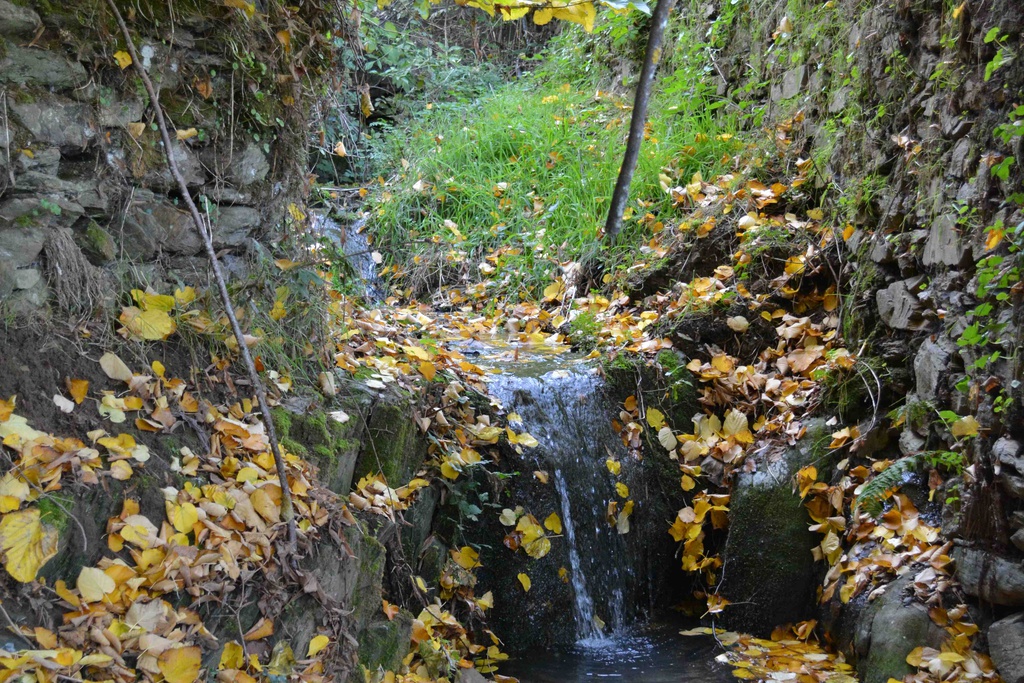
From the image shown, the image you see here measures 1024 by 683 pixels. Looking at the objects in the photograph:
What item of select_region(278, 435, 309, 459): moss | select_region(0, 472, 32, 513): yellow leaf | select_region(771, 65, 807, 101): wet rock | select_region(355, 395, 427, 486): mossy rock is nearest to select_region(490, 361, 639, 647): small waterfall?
select_region(355, 395, 427, 486): mossy rock

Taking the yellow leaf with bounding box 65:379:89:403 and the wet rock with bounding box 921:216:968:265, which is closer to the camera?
the yellow leaf with bounding box 65:379:89:403

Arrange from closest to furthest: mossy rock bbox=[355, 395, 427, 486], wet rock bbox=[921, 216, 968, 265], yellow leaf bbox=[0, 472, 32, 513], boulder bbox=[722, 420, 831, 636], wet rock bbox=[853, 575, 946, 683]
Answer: yellow leaf bbox=[0, 472, 32, 513] < wet rock bbox=[853, 575, 946, 683] < mossy rock bbox=[355, 395, 427, 486] < wet rock bbox=[921, 216, 968, 265] < boulder bbox=[722, 420, 831, 636]

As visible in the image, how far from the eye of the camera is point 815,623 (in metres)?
3.68

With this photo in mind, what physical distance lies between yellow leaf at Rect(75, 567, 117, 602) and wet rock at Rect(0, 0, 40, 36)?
1543 millimetres

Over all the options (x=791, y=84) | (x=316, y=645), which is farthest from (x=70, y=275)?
(x=791, y=84)

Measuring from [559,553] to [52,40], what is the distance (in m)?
2.81

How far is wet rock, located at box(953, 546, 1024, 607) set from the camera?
2.81 meters

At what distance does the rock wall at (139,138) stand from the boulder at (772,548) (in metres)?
2.49

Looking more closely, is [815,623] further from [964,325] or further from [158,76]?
[158,76]

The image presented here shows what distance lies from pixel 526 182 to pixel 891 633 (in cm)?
465

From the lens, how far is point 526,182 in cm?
691

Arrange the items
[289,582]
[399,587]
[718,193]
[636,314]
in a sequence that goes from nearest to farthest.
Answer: [289,582]
[399,587]
[636,314]
[718,193]

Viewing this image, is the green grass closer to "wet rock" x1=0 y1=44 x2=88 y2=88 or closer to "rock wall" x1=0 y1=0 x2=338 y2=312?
"rock wall" x1=0 y1=0 x2=338 y2=312

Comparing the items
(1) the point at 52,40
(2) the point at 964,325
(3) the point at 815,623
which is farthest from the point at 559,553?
(1) the point at 52,40
